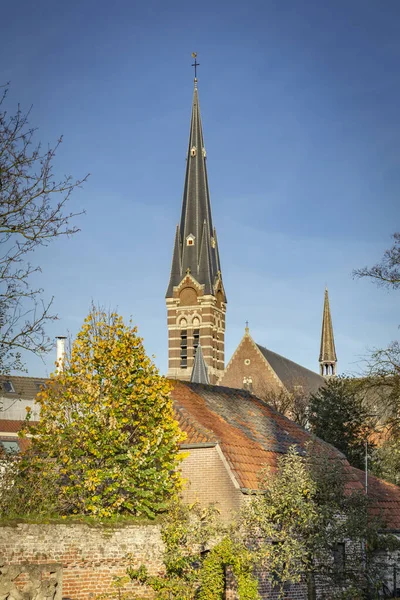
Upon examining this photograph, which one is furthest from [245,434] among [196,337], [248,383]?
[196,337]

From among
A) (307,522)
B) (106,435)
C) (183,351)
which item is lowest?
(307,522)

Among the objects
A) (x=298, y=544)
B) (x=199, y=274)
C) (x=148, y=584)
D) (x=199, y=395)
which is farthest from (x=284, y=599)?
(x=199, y=274)

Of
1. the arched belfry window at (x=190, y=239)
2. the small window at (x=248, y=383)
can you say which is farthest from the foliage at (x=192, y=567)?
the arched belfry window at (x=190, y=239)

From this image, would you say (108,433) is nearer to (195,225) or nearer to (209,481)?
(209,481)

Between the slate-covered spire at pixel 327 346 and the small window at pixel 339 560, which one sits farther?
the slate-covered spire at pixel 327 346

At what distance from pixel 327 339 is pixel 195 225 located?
33.8 meters

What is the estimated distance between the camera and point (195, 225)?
321ft

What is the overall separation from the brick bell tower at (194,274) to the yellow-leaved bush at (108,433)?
73249mm

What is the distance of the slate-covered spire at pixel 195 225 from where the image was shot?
9800 centimetres

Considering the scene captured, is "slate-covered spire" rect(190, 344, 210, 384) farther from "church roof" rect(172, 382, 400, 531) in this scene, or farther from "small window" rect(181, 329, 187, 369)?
"church roof" rect(172, 382, 400, 531)

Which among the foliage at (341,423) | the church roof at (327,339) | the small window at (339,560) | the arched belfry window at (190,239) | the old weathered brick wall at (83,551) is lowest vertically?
the small window at (339,560)

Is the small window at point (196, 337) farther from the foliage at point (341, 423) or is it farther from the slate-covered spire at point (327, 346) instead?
the foliage at point (341, 423)

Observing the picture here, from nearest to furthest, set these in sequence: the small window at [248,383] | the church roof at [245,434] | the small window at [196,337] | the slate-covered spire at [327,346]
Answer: the church roof at [245,434], the small window at [248,383], the small window at [196,337], the slate-covered spire at [327,346]

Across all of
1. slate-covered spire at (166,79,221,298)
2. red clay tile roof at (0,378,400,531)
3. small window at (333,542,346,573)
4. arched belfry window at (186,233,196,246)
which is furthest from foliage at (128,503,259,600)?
arched belfry window at (186,233,196,246)
